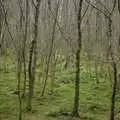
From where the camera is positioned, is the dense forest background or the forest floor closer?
the dense forest background

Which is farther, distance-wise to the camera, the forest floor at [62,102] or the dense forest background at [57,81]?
the forest floor at [62,102]

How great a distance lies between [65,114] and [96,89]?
7903mm

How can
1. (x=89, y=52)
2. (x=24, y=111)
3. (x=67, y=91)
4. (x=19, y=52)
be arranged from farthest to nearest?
(x=89, y=52) < (x=67, y=91) < (x=24, y=111) < (x=19, y=52)

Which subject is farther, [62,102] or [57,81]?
[57,81]

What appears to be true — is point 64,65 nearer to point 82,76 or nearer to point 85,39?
point 85,39

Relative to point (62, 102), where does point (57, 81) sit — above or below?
above

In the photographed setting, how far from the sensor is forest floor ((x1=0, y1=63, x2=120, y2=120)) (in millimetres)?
13023

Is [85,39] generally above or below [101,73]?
above

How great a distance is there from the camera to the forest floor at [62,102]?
42.7 ft

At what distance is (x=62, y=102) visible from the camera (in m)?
15.9

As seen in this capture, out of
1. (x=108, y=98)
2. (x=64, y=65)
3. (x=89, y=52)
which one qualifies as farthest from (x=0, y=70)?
(x=108, y=98)

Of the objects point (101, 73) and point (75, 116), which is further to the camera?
point (101, 73)

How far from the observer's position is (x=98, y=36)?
98.8 feet

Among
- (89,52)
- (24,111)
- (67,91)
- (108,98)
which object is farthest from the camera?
(89,52)
